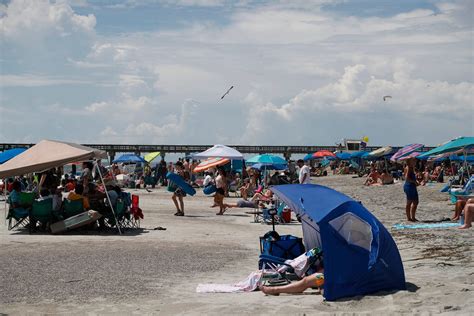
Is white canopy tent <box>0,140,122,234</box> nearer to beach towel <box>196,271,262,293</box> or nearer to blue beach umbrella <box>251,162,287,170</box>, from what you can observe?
beach towel <box>196,271,262,293</box>

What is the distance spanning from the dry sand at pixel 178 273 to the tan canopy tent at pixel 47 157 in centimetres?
133

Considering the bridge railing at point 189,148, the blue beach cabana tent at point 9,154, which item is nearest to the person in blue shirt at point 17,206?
the blue beach cabana tent at point 9,154

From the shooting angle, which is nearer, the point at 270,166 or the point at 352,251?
the point at 352,251

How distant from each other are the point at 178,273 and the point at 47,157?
5.65 m

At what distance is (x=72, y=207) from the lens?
47.6 ft

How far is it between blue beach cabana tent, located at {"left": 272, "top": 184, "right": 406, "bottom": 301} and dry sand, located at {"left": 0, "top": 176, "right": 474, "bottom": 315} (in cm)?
22

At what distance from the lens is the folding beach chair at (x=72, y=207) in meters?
14.5

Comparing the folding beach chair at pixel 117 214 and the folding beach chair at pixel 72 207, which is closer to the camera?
the folding beach chair at pixel 72 207

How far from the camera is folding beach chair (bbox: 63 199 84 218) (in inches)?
570

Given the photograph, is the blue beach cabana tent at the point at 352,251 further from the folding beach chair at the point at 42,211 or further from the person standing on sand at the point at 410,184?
the folding beach chair at the point at 42,211

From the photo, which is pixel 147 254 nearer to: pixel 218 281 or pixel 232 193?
pixel 218 281

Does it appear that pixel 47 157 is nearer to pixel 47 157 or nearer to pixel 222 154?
pixel 47 157

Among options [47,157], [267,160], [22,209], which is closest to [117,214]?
[47,157]

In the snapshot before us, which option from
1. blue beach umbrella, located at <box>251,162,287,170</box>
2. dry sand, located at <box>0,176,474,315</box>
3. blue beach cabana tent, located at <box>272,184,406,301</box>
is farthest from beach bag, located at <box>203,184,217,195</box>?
blue beach cabana tent, located at <box>272,184,406,301</box>
